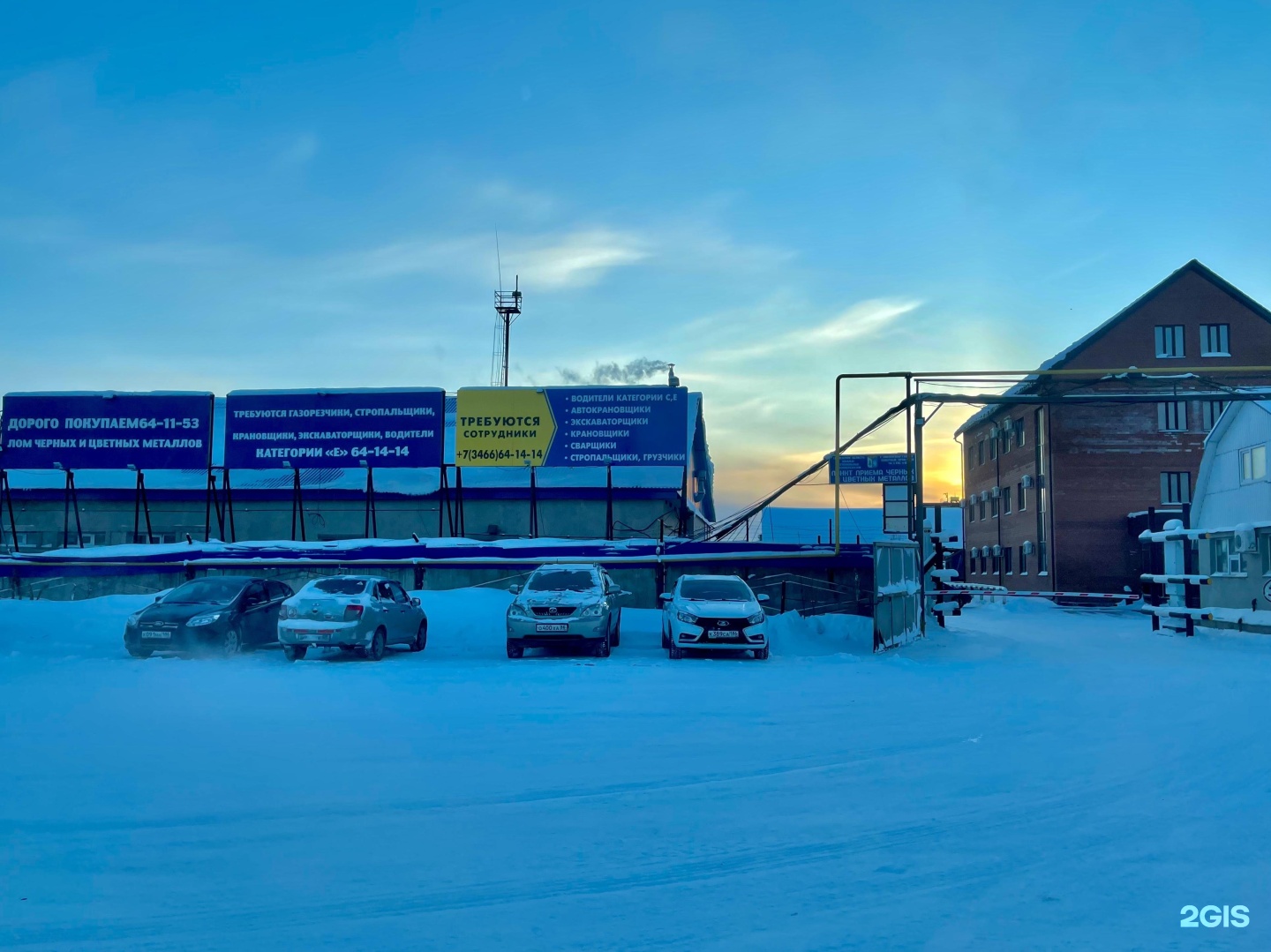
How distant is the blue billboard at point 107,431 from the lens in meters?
31.5

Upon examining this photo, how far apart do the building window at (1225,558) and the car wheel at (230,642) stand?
846 inches

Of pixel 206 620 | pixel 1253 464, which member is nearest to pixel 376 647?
pixel 206 620

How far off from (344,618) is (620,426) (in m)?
14.9

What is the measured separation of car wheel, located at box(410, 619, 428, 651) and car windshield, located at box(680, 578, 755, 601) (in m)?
4.79

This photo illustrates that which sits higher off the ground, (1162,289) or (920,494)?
(1162,289)

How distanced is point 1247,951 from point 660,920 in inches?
94.3

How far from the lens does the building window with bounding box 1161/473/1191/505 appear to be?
41.7 m

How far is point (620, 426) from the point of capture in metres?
30.7

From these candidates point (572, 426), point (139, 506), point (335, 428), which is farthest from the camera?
point (139, 506)

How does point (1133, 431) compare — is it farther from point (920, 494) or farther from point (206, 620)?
point (206, 620)

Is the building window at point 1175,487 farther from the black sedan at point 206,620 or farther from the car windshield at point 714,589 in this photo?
the black sedan at point 206,620

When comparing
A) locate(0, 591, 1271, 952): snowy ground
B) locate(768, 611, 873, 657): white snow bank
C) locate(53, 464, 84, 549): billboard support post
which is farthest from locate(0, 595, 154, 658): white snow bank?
locate(768, 611, 873, 657): white snow bank

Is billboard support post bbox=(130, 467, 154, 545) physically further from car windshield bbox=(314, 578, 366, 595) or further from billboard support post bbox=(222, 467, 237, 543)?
car windshield bbox=(314, 578, 366, 595)

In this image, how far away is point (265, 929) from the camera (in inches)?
176
